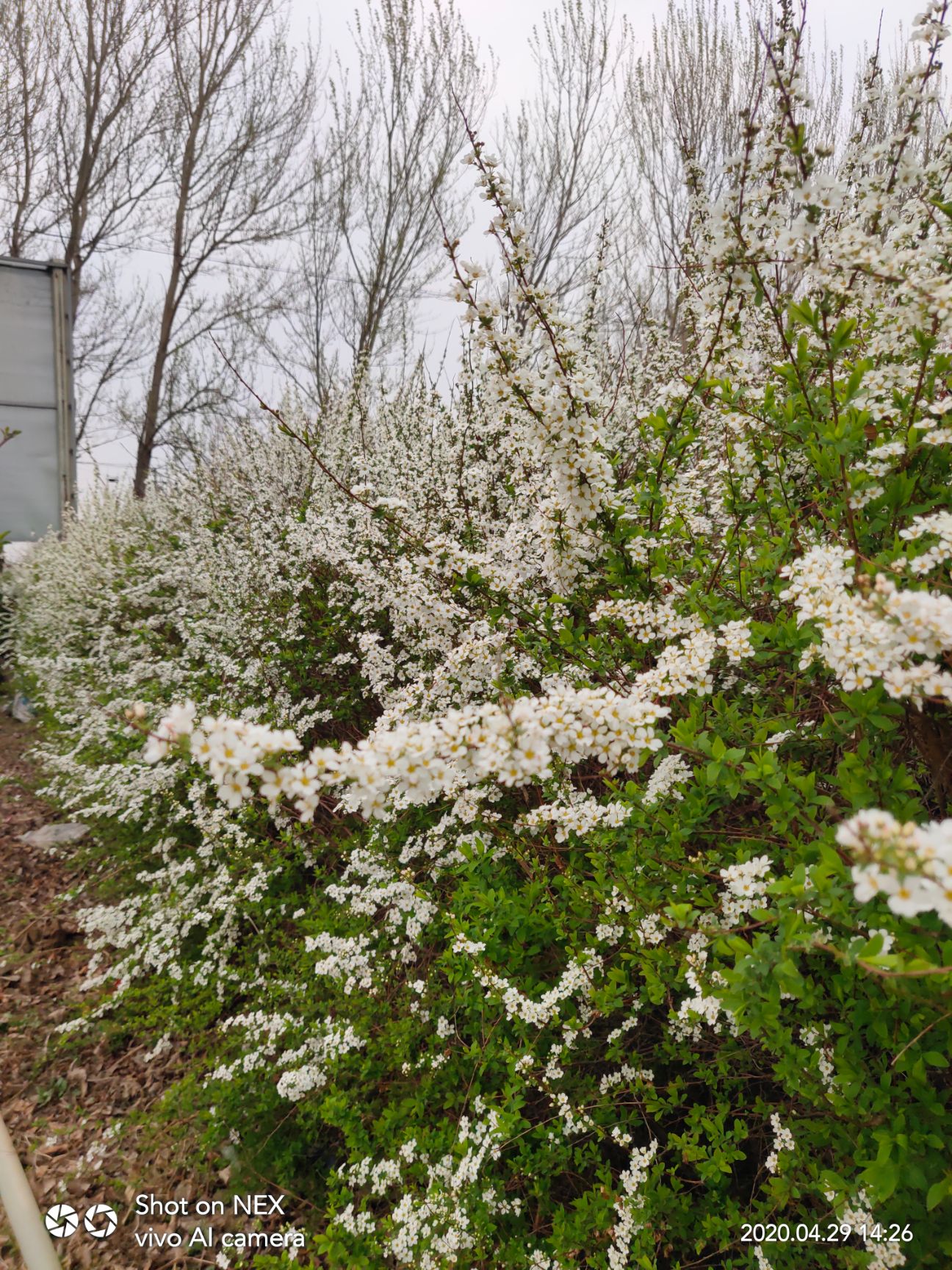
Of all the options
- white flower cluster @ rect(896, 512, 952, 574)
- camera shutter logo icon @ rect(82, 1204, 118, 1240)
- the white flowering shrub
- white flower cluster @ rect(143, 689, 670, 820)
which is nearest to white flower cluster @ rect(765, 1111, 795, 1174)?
the white flowering shrub

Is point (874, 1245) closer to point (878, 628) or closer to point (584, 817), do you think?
point (584, 817)

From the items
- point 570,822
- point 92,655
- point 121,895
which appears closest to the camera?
point 570,822

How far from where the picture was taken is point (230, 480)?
22.6 feet

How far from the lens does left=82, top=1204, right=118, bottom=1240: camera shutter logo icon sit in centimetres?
258

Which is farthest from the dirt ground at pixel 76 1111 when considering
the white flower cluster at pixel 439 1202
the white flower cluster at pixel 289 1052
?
the white flower cluster at pixel 439 1202

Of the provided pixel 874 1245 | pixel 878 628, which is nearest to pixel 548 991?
pixel 874 1245

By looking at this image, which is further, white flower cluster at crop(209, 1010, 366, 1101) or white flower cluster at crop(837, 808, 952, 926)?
white flower cluster at crop(209, 1010, 366, 1101)

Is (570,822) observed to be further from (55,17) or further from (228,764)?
(55,17)

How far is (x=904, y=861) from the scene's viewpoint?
2.89 ft

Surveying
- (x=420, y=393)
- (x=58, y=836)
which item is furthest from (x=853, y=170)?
(x=58, y=836)

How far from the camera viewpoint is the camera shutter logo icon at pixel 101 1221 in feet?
8.47

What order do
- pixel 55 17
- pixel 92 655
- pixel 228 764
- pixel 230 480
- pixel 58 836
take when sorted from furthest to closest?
1. pixel 55 17
2. pixel 230 480
3. pixel 92 655
4. pixel 58 836
5. pixel 228 764

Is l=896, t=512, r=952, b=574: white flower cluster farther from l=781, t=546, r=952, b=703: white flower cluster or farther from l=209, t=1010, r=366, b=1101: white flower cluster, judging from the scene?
l=209, t=1010, r=366, b=1101: white flower cluster

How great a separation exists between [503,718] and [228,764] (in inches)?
19.7
